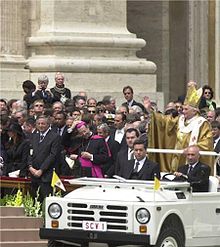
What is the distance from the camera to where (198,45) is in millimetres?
33156

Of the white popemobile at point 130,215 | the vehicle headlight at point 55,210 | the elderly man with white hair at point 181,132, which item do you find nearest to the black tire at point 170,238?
the white popemobile at point 130,215

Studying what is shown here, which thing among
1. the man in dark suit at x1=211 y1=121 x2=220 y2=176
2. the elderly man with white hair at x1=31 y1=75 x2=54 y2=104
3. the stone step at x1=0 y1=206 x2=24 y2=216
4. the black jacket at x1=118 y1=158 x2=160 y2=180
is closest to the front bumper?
the black jacket at x1=118 y1=158 x2=160 y2=180

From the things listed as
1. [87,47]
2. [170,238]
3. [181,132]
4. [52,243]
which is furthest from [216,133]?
[87,47]

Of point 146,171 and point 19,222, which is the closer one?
point 146,171

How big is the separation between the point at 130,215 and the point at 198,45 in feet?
54.5

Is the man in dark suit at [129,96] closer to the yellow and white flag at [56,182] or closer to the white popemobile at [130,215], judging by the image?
the yellow and white flag at [56,182]

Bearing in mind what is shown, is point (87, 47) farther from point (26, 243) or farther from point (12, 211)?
point (26, 243)

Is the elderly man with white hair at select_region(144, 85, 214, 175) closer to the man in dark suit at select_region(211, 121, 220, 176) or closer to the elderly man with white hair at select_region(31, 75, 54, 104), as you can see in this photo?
the man in dark suit at select_region(211, 121, 220, 176)

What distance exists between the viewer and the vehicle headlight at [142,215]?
1677cm

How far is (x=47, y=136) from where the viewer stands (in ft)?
64.2

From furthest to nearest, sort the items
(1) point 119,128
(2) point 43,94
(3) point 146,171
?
(2) point 43,94
(1) point 119,128
(3) point 146,171

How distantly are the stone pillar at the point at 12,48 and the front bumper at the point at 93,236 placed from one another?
8.87m

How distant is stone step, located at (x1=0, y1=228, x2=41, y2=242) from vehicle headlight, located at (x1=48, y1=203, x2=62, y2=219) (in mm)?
1645

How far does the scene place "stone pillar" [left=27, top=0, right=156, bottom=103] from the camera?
2664 cm
